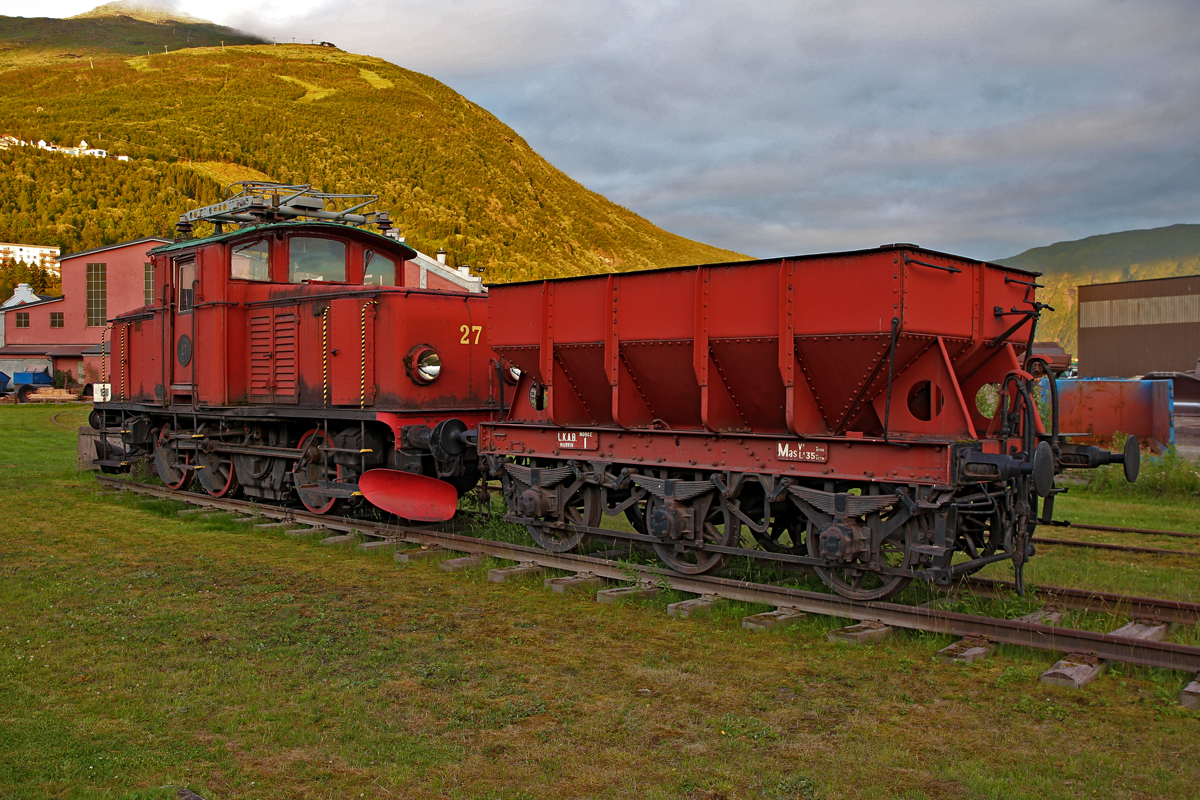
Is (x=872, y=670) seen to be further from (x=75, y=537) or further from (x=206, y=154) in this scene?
(x=206, y=154)

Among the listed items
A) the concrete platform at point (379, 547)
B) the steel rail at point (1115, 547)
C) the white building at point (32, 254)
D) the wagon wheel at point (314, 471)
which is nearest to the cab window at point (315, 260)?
the wagon wheel at point (314, 471)

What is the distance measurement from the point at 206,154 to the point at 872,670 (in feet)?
410

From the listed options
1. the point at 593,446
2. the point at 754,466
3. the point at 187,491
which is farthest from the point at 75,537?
the point at 754,466

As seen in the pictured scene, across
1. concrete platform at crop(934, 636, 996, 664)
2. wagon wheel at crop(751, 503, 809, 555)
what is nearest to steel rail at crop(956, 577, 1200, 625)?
concrete platform at crop(934, 636, 996, 664)

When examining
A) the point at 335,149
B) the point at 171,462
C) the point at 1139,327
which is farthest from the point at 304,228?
the point at 335,149

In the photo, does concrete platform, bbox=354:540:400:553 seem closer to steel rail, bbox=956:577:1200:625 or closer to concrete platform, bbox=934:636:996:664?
steel rail, bbox=956:577:1200:625

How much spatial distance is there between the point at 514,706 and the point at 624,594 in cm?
287

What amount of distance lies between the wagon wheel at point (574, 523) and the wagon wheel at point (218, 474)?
635 centimetres

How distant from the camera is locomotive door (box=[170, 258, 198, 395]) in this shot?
14.2m

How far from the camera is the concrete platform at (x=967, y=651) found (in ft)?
21.6

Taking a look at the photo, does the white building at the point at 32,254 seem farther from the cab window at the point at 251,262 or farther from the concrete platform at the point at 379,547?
the concrete platform at the point at 379,547

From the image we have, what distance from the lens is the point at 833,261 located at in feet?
25.3

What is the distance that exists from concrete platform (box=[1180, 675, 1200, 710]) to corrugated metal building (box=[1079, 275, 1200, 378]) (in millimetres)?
49946

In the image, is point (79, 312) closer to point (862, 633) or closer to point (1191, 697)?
point (862, 633)
